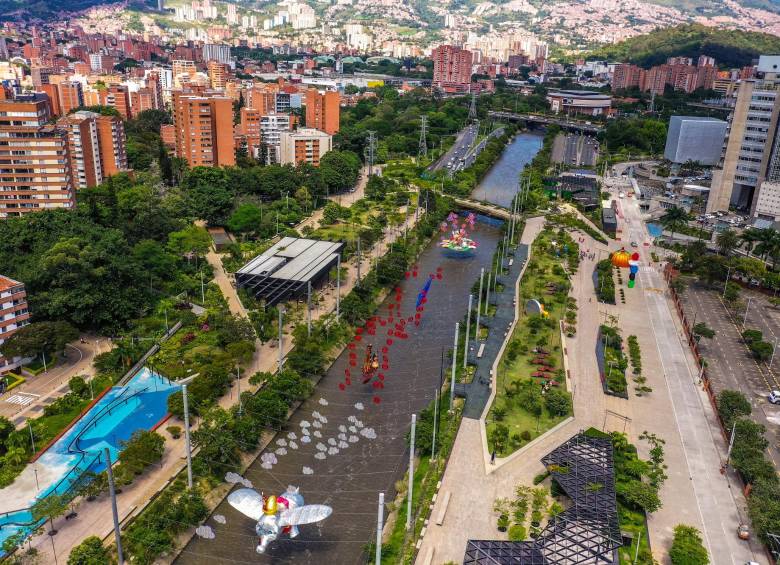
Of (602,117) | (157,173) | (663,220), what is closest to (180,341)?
(157,173)

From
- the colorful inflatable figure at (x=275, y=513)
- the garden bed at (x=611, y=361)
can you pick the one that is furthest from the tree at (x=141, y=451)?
the garden bed at (x=611, y=361)

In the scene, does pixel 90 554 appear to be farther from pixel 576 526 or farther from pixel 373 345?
pixel 373 345

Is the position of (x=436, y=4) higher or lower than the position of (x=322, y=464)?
higher

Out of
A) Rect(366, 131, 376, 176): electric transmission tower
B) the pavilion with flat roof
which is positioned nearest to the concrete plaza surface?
the pavilion with flat roof

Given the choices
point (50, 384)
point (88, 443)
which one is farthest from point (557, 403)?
point (50, 384)

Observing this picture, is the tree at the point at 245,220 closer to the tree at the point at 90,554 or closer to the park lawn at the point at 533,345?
the park lawn at the point at 533,345

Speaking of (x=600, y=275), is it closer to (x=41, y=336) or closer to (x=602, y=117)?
(x=41, y=336)
